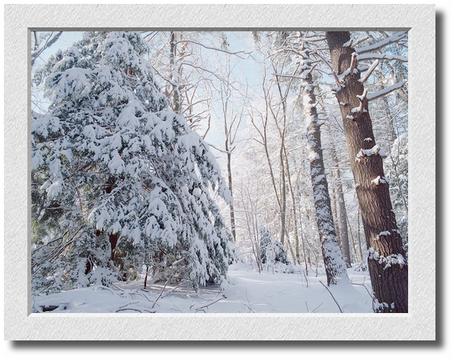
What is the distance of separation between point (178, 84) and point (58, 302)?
2.17 meters

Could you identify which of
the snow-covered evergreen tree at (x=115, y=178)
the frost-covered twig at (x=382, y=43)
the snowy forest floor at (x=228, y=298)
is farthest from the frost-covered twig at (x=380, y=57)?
the snowy forest floor at (x=228, y=298)

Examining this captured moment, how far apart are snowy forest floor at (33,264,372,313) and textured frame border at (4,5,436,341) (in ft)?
0.23

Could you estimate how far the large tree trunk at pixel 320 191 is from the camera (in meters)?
3.08

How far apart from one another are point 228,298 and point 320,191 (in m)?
1.29

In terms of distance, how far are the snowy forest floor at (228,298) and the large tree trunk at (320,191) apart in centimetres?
13

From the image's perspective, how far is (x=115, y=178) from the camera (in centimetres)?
311

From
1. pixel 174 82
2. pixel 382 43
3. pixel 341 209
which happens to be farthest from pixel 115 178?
pixel 382 43

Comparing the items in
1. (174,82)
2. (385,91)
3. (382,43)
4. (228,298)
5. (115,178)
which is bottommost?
(228,298)

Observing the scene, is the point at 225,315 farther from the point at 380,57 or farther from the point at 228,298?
the point at 380,57

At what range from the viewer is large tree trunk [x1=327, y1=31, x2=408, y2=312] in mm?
2967

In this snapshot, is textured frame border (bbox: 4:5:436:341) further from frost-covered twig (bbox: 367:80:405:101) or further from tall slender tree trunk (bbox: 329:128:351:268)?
tall slender tree trunk (bbox: 329:128:351:268)

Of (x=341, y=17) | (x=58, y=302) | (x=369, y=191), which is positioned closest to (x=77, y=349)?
(x=58, y=302)

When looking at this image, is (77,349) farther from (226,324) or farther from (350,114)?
(350,114)

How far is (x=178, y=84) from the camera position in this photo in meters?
3.17
